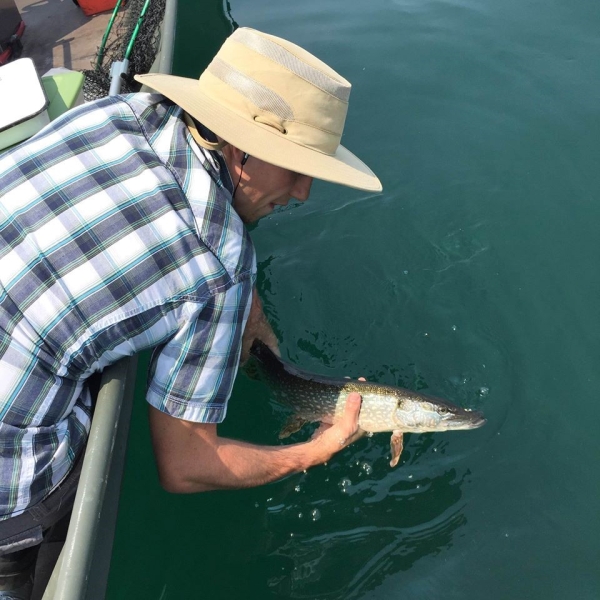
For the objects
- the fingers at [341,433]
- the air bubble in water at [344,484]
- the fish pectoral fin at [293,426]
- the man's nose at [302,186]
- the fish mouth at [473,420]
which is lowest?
the air bubble in water at [344,484]

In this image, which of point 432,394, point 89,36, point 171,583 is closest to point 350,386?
point 432,394

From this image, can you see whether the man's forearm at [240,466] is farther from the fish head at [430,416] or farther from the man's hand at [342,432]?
the fish head at [430,416]

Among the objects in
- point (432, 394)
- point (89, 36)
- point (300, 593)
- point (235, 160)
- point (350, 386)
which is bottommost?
point (300, 593)

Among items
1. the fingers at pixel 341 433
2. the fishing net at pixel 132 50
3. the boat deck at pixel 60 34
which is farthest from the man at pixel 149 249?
the boat deck at pixel 60 34

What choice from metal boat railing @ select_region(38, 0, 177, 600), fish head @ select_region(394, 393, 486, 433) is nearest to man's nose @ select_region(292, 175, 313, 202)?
metal boat railing @ select_region(38, 0, 177, 600)

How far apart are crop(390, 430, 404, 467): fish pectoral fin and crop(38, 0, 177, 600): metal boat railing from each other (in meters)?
1.70

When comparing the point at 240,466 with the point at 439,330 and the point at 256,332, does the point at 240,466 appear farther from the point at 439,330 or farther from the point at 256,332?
the point at 439,330

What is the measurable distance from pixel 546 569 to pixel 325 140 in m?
2.62

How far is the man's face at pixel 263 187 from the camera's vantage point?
7.55 feet

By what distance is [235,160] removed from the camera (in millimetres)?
2303

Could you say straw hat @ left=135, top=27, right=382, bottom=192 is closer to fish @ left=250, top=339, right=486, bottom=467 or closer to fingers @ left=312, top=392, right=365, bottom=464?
fingers @ left=312, top=392, right=365, bottom=464

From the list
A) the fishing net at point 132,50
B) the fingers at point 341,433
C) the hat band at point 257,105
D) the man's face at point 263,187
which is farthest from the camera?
the fishing net at point 132,50

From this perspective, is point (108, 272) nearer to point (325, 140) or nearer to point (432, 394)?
point (325, 140)

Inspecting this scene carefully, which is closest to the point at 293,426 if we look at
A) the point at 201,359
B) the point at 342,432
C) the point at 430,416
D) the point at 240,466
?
the point at 342,432
